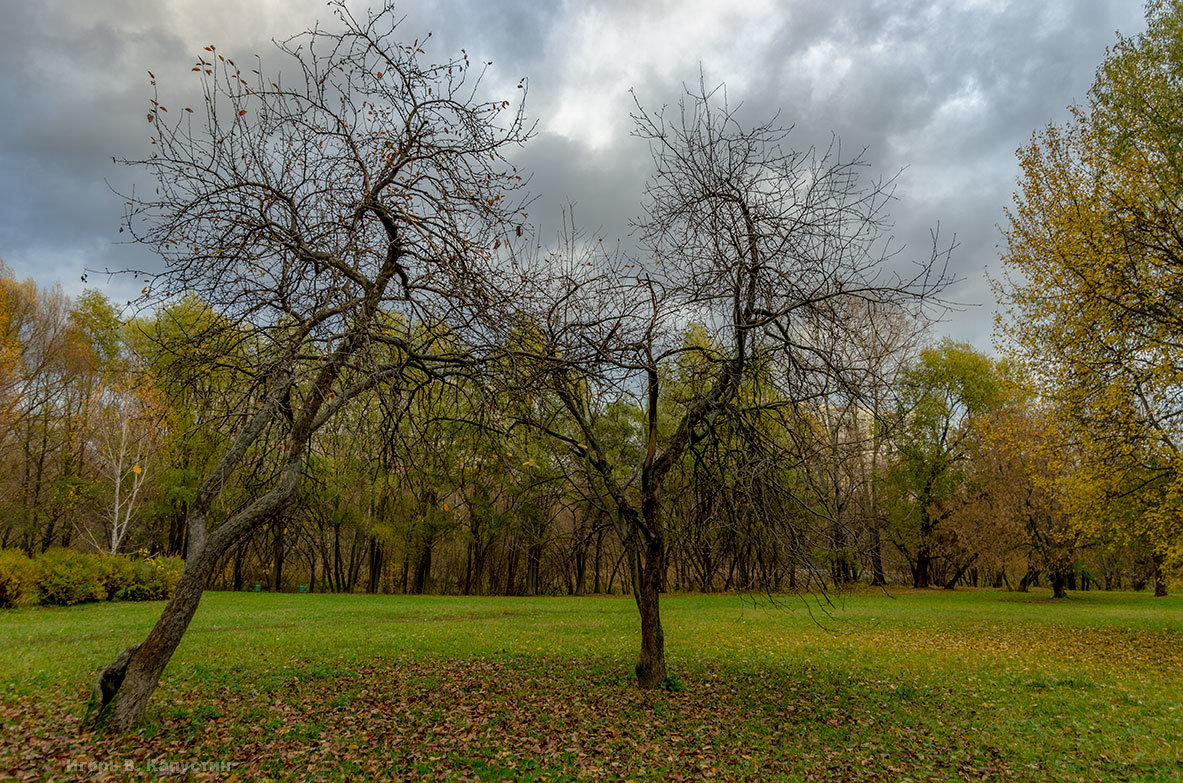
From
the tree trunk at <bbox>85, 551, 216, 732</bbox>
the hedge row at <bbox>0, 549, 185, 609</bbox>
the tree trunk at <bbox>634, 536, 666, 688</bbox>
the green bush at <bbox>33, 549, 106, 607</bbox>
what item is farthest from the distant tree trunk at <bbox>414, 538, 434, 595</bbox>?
the tree trunk at <bbox>85, 551, 216, 732</bbox>

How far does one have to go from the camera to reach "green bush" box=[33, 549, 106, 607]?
623 inches

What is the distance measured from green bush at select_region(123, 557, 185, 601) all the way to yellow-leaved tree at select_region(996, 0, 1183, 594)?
77.4 ft

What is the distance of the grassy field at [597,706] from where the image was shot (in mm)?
5332

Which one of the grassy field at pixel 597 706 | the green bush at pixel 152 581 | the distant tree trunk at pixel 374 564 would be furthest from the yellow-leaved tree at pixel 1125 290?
the distant tree trunk at pixel 374 564

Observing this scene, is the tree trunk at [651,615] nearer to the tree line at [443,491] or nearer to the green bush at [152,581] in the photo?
the tree line at [443,491]

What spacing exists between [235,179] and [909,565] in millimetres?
35505

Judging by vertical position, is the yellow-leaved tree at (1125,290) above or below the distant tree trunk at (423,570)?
above

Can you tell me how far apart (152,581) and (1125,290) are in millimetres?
25840

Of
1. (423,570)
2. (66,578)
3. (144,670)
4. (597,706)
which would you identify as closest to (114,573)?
(66,578)

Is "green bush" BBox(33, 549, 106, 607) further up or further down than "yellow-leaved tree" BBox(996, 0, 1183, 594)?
further down

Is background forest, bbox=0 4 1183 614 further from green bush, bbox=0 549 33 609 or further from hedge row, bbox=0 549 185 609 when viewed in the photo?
green bush, bbox=0 549 33 609

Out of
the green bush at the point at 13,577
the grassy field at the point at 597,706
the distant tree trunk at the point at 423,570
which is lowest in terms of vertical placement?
the distant tree trunk at the point at 423,570

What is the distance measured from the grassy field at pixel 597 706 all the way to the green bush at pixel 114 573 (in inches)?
157

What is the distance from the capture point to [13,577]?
14703 mm
